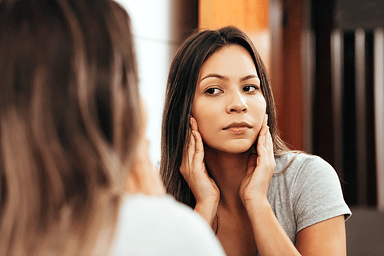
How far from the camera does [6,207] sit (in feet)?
1.47

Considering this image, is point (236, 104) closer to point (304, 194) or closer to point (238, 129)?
point (238, 129)

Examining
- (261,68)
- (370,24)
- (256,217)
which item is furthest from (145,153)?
(370,24)

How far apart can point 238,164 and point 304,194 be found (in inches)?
9.3

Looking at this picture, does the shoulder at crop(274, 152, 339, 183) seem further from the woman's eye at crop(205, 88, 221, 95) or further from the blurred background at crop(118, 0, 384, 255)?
the blurred background at crop(118, 0, 384, 255)

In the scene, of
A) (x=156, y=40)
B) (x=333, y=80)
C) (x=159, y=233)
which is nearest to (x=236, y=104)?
(x=159, y=233)

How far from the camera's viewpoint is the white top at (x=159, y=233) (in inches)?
17.0

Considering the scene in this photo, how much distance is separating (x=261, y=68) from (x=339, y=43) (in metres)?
2.07

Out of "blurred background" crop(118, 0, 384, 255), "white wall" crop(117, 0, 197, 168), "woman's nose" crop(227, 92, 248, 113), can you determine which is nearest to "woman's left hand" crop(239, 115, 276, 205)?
"woman's nose" crop(227, 92, 248, 113)

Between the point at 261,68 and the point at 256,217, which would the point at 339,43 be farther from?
the point at 256,217

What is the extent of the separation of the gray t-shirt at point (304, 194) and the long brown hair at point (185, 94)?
11 centimetres

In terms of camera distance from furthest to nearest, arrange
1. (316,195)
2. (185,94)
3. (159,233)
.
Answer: (185,94), (316,195), (159,233)

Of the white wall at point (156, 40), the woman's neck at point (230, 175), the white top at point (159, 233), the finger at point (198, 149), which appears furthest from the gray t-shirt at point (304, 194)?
the white wall at point (156, 40)

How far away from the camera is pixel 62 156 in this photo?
451mm

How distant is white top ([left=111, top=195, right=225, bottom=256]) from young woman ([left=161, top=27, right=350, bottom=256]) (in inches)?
24.6
